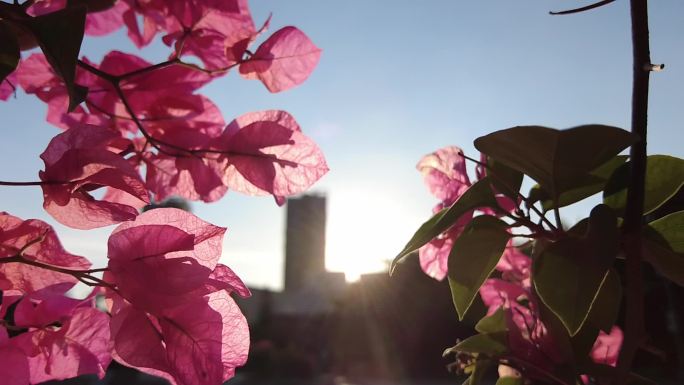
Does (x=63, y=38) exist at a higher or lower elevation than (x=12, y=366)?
higher

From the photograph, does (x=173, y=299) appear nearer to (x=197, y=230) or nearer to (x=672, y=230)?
(x=197, y=230)

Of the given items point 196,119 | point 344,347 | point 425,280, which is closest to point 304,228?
point 344,347

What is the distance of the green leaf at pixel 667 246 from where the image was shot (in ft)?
0.70

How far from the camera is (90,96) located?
33 cm

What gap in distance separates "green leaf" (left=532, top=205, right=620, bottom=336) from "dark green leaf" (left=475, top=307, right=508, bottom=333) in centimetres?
13

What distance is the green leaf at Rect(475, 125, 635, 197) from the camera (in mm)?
174

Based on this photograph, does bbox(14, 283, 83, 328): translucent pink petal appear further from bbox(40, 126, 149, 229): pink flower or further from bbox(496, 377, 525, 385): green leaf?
bbox(496, 377, 525, 385): green leaf

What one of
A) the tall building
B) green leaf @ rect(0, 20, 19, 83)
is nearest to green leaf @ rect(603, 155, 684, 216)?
green leaf @ rect(0, 20, 19, 83)

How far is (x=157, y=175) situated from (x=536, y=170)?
21 centimetres

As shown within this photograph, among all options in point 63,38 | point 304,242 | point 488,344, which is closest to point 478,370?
point 488,344

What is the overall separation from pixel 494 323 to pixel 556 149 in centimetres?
16

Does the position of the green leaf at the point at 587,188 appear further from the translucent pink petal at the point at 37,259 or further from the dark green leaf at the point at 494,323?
the translucent pink petal at the point at 37,259

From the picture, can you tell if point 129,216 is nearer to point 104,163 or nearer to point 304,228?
point 104,163

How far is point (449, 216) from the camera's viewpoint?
0.23 m
